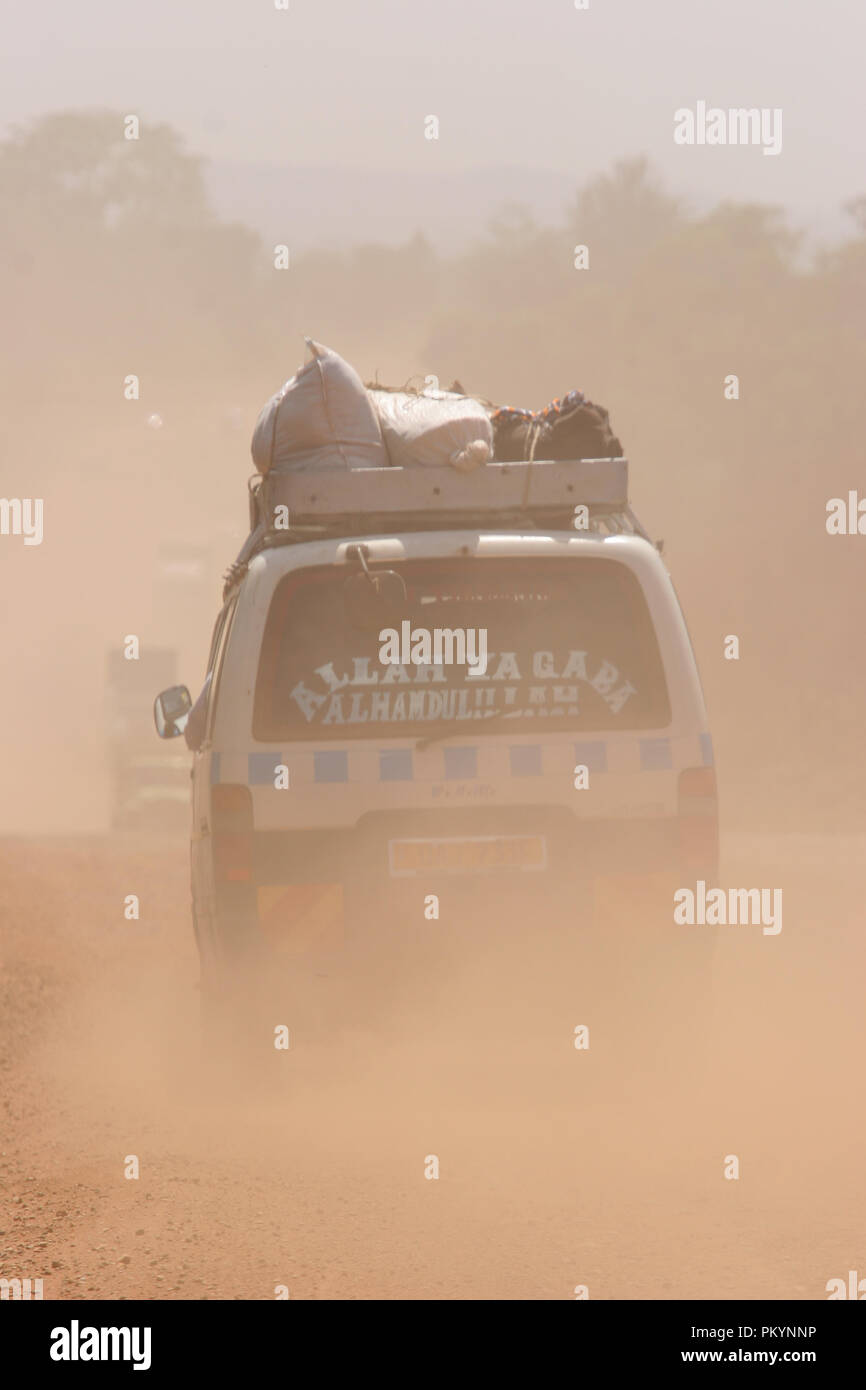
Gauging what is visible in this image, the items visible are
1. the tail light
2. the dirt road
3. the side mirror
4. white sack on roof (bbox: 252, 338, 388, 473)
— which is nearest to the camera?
the dirt road

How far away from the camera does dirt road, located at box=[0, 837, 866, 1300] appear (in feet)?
16.3

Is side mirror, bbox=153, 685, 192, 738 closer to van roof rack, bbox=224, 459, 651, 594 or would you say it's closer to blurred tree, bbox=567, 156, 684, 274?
van roof rack, bbox=224, 459, 651, 594

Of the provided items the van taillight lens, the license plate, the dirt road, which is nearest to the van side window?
the van taillight lens

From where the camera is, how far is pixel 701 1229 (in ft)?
17.5

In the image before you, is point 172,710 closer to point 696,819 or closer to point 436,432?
point 436,432

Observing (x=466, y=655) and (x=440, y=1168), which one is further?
(x=466, y=655)

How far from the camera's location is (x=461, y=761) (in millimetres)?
6223

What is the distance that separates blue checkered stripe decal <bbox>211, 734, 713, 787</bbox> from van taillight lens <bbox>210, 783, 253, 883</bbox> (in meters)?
0.05

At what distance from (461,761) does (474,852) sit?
0.32 meters

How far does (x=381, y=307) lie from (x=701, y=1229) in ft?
295

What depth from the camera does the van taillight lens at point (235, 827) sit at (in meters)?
6.21

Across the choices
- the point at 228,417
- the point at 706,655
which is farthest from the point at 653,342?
the point at 228,417

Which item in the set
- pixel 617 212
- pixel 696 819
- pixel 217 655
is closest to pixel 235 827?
pixel 217 655

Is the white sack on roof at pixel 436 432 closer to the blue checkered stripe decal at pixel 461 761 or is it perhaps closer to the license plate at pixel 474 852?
the blue checkered stripe decal at pixel 461 761
